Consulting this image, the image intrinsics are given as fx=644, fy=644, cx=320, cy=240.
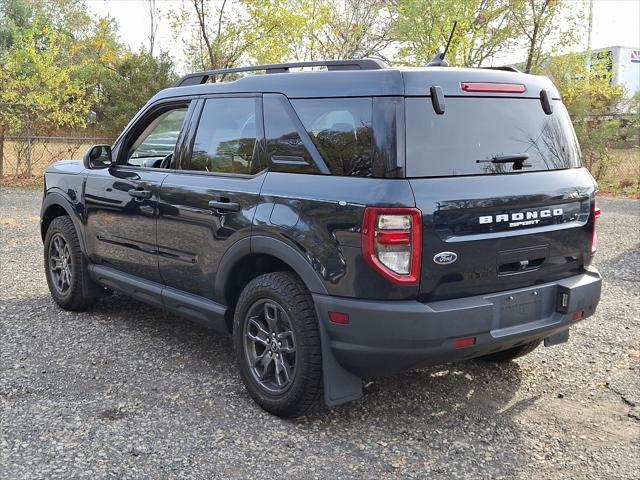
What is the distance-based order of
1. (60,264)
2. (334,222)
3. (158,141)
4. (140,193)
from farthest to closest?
(60,264)
(158,141)
(140,193)
(334,222)

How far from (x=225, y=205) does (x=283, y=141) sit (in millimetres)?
525

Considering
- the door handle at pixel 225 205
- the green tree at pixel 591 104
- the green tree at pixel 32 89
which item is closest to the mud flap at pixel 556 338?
the door handle at pixel 225 205

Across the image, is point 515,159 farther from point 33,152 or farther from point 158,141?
point 33,152

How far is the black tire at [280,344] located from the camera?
11.1 ft

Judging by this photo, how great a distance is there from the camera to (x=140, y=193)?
4535mm

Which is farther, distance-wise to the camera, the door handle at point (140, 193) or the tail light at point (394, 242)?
the door handle at point (140, 193)

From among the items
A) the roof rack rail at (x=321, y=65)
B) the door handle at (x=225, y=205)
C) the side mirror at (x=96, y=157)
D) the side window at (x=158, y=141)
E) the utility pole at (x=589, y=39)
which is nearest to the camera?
the roof rack rail at (x=321, y=65)

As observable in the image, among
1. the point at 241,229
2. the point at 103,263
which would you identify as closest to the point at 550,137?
the point at 241,229

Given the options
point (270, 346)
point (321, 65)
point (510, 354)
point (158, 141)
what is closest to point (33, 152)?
point (158, 141)

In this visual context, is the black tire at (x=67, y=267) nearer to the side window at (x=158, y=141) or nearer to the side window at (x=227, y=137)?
the side window at (x=158, y=141)

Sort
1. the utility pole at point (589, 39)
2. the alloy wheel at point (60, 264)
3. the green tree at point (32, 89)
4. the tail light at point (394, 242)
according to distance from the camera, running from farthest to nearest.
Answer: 1. the utility pole at point (589, 39)
2. the green tree at point (32, 89)
3. the alloy wheel at point (60, 264)
4. the tail light at point (394, 242)

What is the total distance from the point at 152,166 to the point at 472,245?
2.74 m

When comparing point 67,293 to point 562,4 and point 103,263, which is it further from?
point 562,4

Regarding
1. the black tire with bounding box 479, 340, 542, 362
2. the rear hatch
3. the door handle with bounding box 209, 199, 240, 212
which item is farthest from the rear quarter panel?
the black tire with bounding box 479, 340, 542, 362
